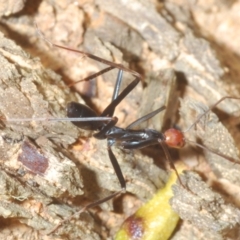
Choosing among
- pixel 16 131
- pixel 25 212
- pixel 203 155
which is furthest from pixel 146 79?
pixel 25 212

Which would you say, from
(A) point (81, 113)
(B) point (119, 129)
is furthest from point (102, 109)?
(A) point (81, 113)

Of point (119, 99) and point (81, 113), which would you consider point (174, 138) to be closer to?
point (119, 99)

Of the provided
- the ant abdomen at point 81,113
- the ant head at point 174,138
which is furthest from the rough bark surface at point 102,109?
the ant head at point 174,138

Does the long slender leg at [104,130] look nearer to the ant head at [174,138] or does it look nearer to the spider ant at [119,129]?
the spider ant at [119,129]

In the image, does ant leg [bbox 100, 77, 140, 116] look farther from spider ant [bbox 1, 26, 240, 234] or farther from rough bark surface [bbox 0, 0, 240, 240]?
rough bark surface [bbox 0, 0, 240, 240]

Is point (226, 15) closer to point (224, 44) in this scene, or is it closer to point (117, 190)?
point (224, 44)

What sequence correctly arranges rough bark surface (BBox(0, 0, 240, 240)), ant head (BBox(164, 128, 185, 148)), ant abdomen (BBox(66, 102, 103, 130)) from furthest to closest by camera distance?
ant head (BBox(164, 128, 185, 148)) → ant abdomen (BBox(66, 102, 103, 130)) → rough bark surface (BBox(0, 0, 240, 240))

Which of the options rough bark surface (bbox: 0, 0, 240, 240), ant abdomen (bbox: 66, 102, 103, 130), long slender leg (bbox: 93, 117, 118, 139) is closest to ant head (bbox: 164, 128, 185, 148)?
rough bark surface (bbox: 0, 0, 240, 240)

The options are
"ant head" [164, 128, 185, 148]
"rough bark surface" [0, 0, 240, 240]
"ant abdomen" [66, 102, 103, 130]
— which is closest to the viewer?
"rough bark surface" [0, 0, 240, 240]
